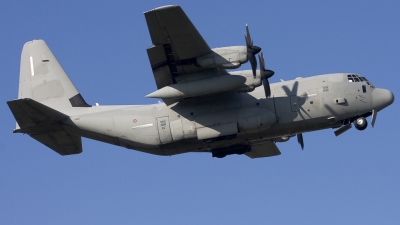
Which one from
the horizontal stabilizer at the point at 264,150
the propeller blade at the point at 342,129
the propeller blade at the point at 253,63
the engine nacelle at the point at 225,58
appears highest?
the engine nacelle at the point at 225,58

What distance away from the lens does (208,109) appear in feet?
83.5

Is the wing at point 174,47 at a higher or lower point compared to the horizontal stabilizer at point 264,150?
higher

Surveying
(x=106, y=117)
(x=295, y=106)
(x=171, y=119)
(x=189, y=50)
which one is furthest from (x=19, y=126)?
(x=295, y=106)

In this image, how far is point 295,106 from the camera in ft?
82.8

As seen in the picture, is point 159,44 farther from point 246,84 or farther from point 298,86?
point 298,86

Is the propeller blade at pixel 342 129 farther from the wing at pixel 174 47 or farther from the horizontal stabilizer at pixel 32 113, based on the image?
the horizontal stabilizer at pixel 32 113

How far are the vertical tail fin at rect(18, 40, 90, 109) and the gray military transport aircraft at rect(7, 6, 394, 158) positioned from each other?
950 mm

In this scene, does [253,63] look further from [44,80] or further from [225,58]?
[44,80]

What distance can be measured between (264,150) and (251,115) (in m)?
4.69

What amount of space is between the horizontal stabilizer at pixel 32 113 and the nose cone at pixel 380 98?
12.1m

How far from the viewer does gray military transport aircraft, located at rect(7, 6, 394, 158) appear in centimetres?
2392

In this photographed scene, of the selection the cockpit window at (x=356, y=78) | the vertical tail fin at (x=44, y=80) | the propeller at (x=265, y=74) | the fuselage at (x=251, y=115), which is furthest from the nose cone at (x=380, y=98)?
the vertical tail fin at (x=44, y=80)

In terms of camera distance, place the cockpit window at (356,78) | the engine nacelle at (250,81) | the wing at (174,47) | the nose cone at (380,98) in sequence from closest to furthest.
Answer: the wing at (174,47) → the engine nacelle at (250,81) → the nose cone at (380,98) → the cockpit window at (356,78)

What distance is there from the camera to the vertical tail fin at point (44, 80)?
27938mm
